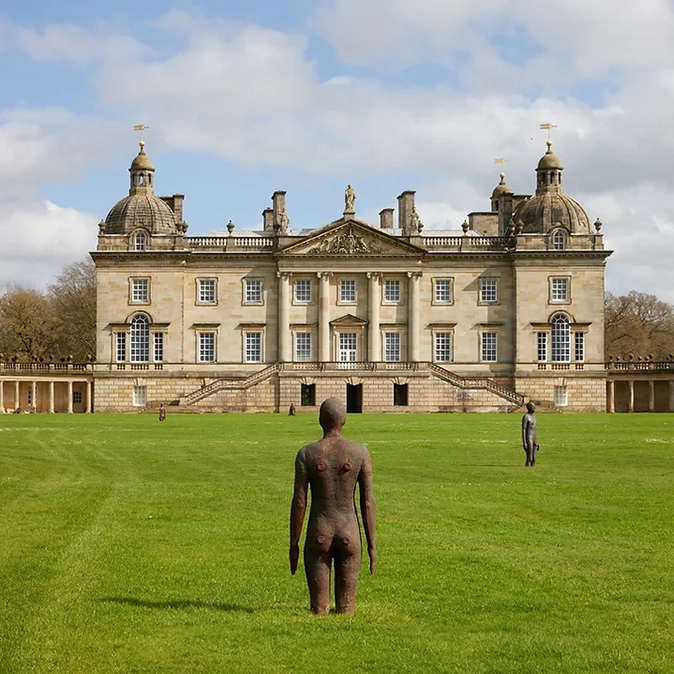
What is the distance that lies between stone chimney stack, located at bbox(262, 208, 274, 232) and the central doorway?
50.4 ft

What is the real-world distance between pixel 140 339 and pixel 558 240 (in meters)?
27.8

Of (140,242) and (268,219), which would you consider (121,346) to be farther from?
(268,219)

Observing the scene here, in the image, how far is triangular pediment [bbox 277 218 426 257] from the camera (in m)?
83.1

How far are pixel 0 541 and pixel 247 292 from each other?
220 feet

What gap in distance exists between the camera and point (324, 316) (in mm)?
83438

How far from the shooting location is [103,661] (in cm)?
1075

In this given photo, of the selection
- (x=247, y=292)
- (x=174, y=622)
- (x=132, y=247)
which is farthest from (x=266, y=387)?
(x=174, y=622)

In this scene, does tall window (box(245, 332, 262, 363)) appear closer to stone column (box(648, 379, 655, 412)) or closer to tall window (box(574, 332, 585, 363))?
tall window (box(574, 332, 585, 363))

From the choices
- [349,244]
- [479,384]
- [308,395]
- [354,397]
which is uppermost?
[349,244]

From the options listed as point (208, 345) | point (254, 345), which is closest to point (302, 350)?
point (254, 345)

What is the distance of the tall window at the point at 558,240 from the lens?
8450 cm

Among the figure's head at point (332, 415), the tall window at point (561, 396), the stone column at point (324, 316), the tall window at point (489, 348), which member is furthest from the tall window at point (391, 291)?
the figure's head at point (332, 415)

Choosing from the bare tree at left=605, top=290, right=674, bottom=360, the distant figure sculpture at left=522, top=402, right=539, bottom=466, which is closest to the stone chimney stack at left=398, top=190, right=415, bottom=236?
the bare tree at left=605, top=290, right=674, bottom=360

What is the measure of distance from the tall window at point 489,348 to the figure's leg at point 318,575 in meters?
73.2
